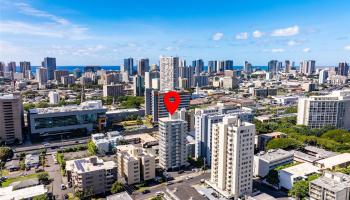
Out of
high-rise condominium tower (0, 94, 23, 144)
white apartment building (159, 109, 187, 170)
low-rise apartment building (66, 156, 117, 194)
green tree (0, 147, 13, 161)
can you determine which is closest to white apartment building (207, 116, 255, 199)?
white apartment building (159, 109, 187, 170)

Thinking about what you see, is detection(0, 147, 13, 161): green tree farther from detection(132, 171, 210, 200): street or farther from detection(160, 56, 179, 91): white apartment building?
detection(160, 56, 179, 91): white apartment building

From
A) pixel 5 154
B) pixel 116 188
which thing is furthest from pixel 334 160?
pixel 5 154

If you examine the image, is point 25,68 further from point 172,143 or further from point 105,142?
point 172,143

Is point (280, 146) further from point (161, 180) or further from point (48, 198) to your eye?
point (48, 198)

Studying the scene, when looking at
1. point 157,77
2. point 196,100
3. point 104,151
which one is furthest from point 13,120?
point 157,77

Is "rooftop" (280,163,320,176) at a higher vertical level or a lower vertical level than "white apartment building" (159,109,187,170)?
lower

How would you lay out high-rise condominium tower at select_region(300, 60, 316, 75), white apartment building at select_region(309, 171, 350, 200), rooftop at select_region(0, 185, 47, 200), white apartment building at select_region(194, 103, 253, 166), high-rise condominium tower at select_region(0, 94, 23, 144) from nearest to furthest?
white apartment building at select_region(309, 171, 350, 200)
rooftop at select_region(0, 185, 47, 200)
white apartment building at select_region(194, 103, 253, 166)
high-rise condominium tower at select_region(0, 94, 23, 144)
high-rise condominium tower at select_region(300, 60, 316, 75)

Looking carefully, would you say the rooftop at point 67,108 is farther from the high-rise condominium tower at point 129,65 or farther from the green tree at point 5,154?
the high-rise condominium tower at point 129,65
